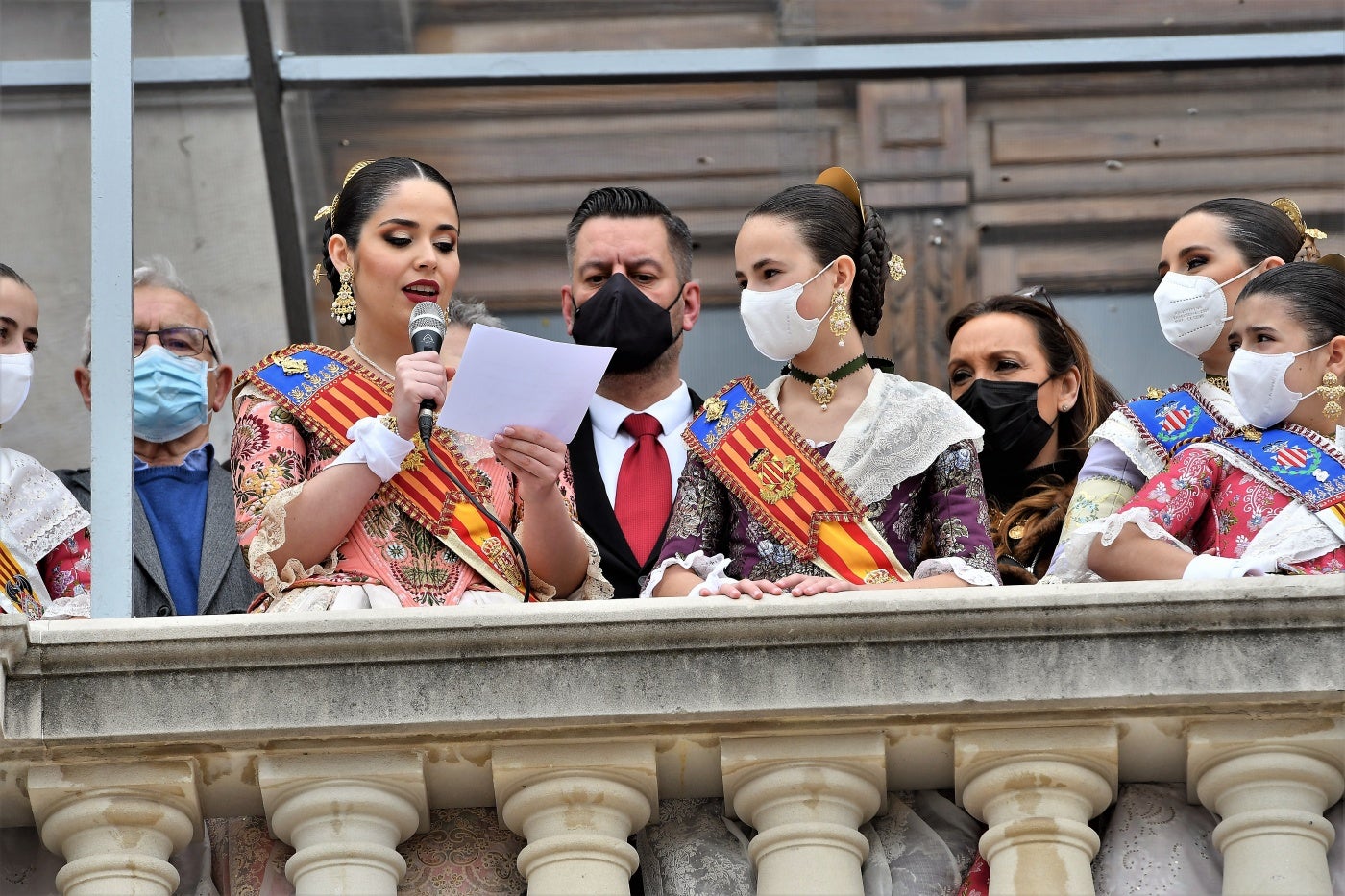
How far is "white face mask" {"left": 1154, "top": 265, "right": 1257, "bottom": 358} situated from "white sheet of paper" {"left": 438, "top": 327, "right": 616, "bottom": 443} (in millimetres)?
1825

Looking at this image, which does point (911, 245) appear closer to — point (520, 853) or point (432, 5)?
point (432, 5)

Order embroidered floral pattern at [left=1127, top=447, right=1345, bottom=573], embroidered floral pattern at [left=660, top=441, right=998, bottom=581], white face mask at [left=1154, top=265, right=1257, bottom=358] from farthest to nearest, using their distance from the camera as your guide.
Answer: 1. white face mask at [left=1154, top=265, right=1257, bottom=358]
2. embroidered floral pattern at [left=660, top=441, right=998, bottom=581]
3. embroidered floral pattern at [left=1127, top=447, right=1345, bottom=573]

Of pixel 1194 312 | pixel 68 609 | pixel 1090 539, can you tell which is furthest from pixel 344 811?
pixel 1194 312

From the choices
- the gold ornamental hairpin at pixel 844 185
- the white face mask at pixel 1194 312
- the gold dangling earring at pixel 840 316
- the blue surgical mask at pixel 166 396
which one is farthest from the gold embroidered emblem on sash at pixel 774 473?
the blue surgical mask at pixel 166 396

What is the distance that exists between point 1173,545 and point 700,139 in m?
4.04

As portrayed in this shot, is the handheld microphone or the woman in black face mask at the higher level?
the woman in black face mask

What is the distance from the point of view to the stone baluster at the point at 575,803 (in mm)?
5422

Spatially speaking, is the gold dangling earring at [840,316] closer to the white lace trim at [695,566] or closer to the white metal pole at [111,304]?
the white lace trim at [695,566]

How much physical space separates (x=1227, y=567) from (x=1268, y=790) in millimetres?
644

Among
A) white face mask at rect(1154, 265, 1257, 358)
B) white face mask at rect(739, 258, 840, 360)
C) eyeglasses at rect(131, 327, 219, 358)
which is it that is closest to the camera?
white face mask at rect(739, 258, 840, 360)

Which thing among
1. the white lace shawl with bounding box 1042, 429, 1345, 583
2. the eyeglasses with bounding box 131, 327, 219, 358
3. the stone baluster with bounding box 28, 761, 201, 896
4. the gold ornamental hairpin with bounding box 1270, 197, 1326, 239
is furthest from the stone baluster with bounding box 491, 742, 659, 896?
the gold ornamental hairpin with bounding box 1270, 197, 1326, 239

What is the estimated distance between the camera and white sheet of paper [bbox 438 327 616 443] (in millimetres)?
5746

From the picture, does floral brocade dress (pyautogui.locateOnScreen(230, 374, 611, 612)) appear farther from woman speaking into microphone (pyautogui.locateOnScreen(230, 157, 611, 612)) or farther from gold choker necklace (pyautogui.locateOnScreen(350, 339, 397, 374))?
gold choker necklace (pyautogui.locateOnScreen(350, 339, 397, 374))

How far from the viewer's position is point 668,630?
5512 mm
